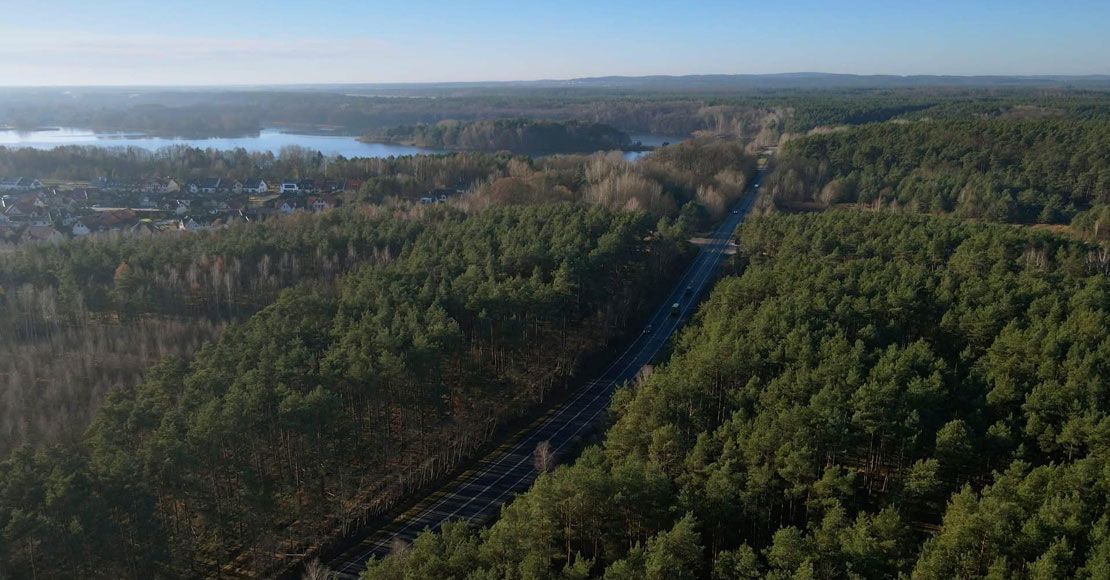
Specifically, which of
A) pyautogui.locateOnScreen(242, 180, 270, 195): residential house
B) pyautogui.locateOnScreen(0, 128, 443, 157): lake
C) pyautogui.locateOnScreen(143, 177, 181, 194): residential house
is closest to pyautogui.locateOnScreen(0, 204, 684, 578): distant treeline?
pyautogui.locateOnScreen(242, 180, 270, 195): residential house

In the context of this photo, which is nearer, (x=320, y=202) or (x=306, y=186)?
(x=320, y=202)

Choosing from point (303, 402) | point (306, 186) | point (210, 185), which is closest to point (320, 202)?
point (306, 186)

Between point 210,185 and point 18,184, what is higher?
point 18,184

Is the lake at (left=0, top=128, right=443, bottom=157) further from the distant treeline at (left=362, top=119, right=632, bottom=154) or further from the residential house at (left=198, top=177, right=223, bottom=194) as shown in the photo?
the residential house at (left=198, top=177, right=223, bottom=194)

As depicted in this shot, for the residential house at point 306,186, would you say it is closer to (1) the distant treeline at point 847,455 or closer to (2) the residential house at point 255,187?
(2) the residential house at point 255,187

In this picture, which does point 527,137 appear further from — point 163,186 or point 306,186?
point 163,186

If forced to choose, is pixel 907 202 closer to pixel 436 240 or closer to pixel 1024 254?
pixel 1024 254
